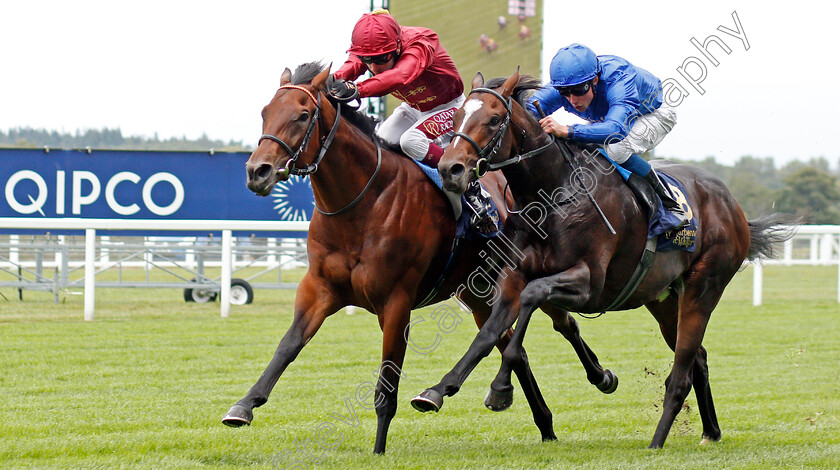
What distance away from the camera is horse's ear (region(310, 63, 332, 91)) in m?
4.20

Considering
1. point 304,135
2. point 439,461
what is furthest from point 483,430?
point 304,135

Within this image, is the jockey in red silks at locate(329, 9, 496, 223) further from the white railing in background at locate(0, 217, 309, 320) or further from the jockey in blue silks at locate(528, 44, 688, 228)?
the white railing in background at locate(0, 217, 309, 320)

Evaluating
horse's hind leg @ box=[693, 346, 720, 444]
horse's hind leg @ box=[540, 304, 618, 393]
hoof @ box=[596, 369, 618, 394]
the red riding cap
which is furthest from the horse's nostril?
horse's hind leg @ box=[693, 346, 720, 444]

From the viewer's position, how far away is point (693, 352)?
504 cm

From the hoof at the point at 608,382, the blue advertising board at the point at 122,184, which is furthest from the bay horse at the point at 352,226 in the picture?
the blue advertising board at the point at 122,184

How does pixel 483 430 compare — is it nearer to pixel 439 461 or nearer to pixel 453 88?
pixel 439 461

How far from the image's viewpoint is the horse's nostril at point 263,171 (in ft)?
12.4

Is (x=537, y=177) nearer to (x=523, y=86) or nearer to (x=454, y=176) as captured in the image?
(x=523, y=86)

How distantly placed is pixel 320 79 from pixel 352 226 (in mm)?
679

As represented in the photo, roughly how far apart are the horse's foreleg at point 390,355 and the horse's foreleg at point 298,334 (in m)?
0.26

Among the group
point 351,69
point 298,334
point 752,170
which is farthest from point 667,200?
point 752,170

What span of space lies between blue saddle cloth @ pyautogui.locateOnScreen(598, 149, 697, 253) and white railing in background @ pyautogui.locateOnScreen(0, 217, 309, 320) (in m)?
5.97

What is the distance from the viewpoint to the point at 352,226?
430 cm

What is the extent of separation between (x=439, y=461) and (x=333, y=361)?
11.3 feet
